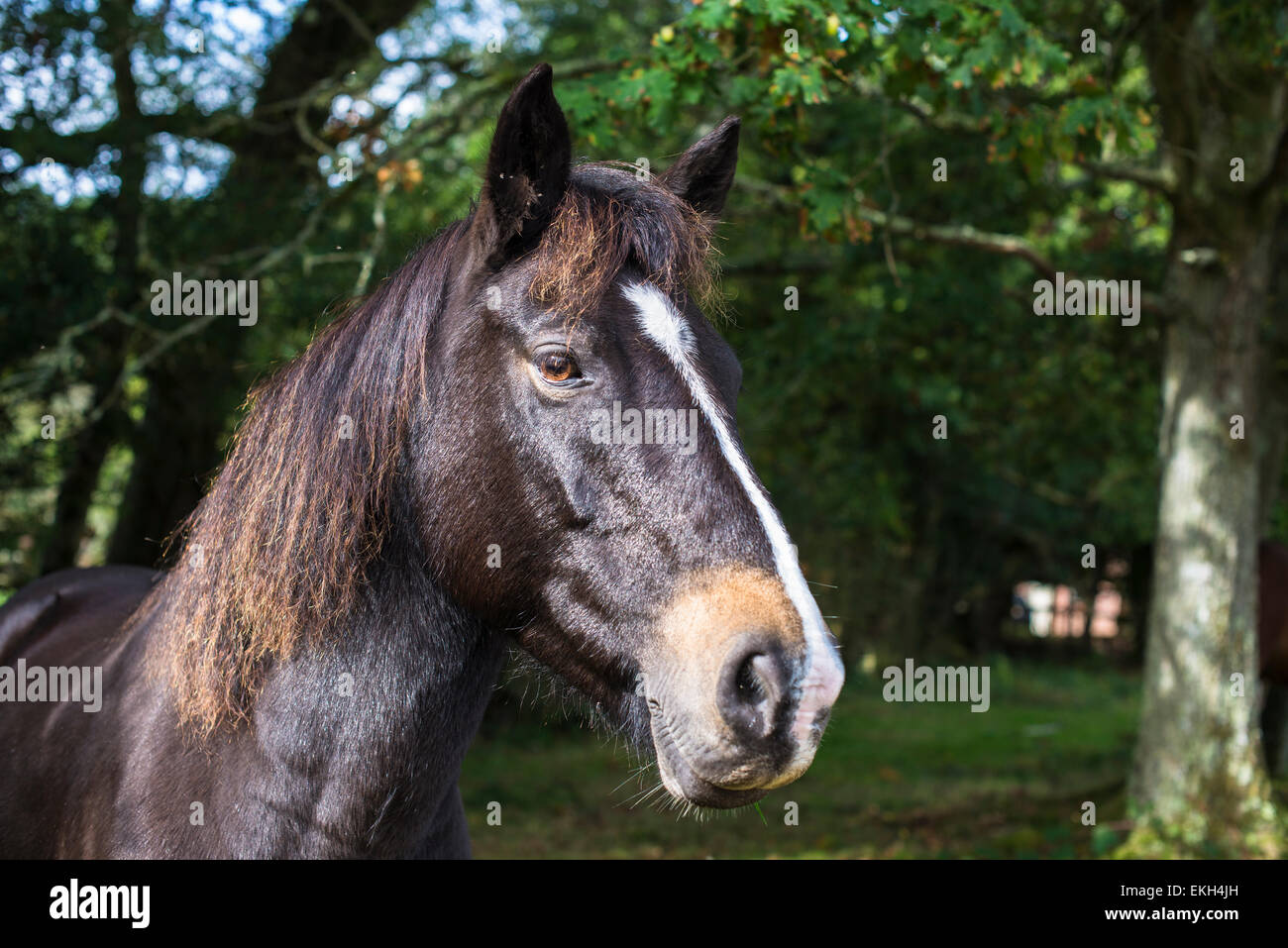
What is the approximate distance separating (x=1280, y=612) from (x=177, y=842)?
9359mm

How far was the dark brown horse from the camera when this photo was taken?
72.1 inches

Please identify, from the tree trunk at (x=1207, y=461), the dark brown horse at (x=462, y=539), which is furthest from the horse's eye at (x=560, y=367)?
the tree trunk at (x=1207, y=461)

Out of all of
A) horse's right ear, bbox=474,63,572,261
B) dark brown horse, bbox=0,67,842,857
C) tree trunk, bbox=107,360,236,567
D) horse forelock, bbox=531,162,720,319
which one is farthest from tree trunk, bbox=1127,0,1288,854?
tree trunk, bbox=107,360,236,567

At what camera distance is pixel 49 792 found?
2.61 m

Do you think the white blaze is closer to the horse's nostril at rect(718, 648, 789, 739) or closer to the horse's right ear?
the horse's nostril at rect(718, 648, 789, 739)

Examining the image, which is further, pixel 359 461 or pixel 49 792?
pixel 49 792

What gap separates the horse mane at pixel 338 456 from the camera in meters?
2.06

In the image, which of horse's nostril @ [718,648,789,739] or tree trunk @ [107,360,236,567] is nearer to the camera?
horse's nostril @ [718,648,789,739]

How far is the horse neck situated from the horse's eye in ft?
1.71

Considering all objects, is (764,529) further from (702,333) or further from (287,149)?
(287,149)

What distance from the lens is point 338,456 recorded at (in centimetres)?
211

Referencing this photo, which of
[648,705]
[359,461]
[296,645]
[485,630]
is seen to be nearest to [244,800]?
[296,645]

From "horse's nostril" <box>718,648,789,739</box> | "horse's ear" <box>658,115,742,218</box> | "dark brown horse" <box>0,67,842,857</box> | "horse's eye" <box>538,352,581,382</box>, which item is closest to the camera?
"horse's nostril" <box>718,648,789,739</box>

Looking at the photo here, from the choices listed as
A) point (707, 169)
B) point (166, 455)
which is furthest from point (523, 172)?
point (166, 455)
